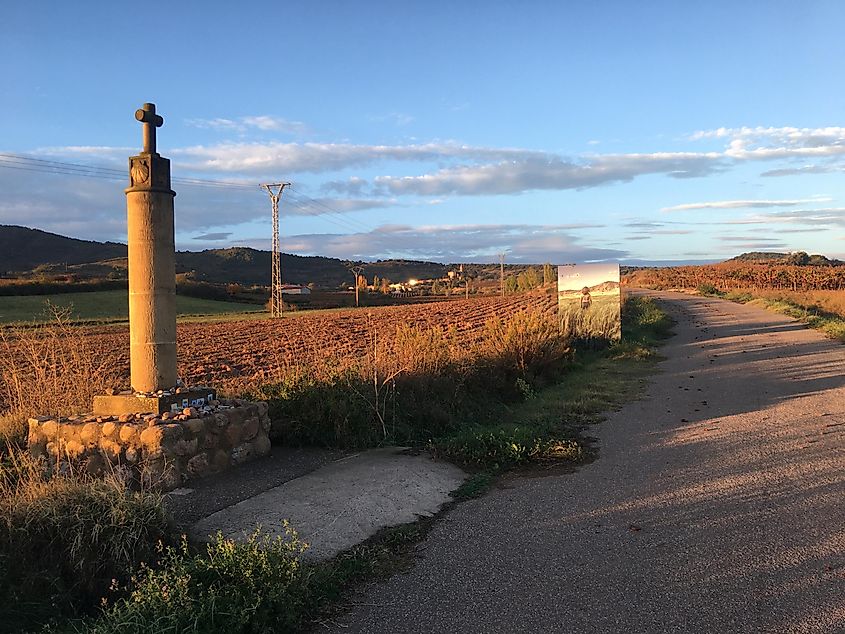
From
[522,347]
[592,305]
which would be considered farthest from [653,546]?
[592,305]

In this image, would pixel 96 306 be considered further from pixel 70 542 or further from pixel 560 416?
pixel 70 542

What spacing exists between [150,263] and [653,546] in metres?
6.16

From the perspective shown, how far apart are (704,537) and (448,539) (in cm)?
199

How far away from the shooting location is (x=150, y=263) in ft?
26.9

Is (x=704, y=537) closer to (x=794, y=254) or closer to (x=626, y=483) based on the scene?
(x=626, y=483)

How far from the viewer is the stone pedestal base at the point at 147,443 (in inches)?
280

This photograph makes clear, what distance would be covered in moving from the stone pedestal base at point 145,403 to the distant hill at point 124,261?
94.8m

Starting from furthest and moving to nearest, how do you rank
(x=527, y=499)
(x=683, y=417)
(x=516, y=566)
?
(x=683, y=417)
(x=527, y=499)
(x=516, y=566)

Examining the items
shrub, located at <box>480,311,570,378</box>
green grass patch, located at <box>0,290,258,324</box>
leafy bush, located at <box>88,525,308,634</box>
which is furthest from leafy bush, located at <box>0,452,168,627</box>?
green grass patch, located at <box>0,290,258,324</box>

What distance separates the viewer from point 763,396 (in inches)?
495

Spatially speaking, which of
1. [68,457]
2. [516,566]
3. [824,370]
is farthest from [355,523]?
[824,370]

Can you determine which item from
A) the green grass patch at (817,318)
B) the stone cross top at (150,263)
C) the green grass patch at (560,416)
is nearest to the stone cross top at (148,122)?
the stone cross top at (150,263)

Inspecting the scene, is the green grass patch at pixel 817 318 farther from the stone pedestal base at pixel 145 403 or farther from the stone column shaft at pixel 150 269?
the stone column shaft at pixel 150 269

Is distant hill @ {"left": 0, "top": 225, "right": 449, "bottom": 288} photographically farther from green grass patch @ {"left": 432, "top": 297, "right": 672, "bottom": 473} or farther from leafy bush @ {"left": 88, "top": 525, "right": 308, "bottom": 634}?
leafy bush @ {"left": 88, "top": 525, "right": 308, "bottom": 634}
